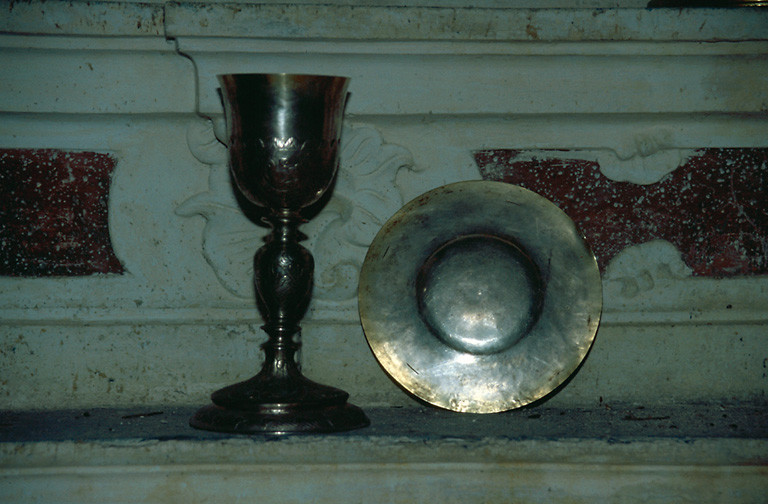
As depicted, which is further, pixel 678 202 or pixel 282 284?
pixel 678 202

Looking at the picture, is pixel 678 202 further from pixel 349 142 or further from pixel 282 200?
pixel 282 200

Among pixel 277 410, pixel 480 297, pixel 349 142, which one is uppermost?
pixel 349 142

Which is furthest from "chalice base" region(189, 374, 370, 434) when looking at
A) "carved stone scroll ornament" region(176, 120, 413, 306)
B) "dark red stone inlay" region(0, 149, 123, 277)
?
"dark red stone inlay" region(0, 149, 123, 277)

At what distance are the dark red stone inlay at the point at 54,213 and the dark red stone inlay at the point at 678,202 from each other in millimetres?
719

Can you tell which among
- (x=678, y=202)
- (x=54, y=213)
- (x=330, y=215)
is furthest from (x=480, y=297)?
(x=54, y=213)

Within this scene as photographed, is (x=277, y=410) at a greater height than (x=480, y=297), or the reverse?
(x=480, y=297)

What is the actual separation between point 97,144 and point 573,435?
997mm

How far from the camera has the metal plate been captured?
142cm

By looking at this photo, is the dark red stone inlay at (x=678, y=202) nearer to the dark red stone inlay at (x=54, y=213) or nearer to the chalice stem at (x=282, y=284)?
the chalice stem at (x=282, y=284)

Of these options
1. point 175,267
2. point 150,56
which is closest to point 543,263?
point 175,267

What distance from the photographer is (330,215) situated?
5.18 feet

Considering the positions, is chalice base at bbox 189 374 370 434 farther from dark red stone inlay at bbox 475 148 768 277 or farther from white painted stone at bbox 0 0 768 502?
dark red stone inlay at bbox 475 148 768 277

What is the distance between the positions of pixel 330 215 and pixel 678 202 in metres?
0.66

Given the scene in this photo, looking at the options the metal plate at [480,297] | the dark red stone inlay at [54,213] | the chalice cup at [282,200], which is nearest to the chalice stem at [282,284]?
the chalice cup at [282,200]
